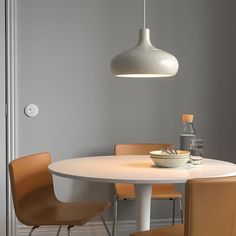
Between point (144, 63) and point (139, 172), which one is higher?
point (144, 63)

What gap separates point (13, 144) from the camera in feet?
11.9

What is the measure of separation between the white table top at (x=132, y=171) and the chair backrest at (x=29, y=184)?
24 centimetres

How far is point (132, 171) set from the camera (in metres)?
2.45

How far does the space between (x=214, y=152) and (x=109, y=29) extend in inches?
50.8

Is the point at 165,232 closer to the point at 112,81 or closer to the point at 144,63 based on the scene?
the point at 144,63

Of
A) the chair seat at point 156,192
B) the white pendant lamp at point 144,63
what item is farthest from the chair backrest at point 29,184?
the white pendant lamp at point 144,63

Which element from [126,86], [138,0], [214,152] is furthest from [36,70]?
[214,152]

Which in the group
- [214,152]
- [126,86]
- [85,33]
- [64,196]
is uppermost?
[85,33]

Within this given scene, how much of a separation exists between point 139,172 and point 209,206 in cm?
51

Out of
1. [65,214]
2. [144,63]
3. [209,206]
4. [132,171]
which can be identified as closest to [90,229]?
[65,214]

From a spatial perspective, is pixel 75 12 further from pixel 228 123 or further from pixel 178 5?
pixel 228 123

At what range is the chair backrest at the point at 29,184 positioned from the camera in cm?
266

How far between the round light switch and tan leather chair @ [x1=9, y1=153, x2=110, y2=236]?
0.69 meters

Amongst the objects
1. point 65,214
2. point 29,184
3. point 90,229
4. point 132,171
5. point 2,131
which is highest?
point 2,131
